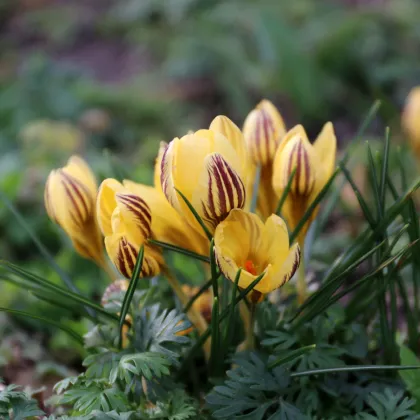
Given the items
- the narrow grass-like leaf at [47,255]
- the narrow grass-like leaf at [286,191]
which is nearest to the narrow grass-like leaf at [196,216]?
the narrow grass-like leaf at [286,191]

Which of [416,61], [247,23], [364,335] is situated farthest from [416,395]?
[247,23]

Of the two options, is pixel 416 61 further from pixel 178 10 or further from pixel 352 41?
pixel 178 10

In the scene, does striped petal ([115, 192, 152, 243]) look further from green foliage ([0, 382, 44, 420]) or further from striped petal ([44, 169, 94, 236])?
green foliage ([0, 382, 44, 420])

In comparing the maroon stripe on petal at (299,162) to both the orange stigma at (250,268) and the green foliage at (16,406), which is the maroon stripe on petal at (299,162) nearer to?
the orange stigma at (250,268)

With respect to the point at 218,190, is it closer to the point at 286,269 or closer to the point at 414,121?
the point at 286,269

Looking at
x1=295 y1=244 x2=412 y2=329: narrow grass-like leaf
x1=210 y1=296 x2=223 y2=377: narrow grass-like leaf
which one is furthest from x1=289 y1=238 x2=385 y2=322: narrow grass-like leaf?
x1=210 y1=296 x2=223 y2=377: narrow grass-like leaf

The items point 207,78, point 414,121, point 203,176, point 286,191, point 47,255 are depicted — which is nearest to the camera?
point 203,176

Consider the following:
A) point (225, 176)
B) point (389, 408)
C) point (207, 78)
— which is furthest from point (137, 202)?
point (207, 78)
